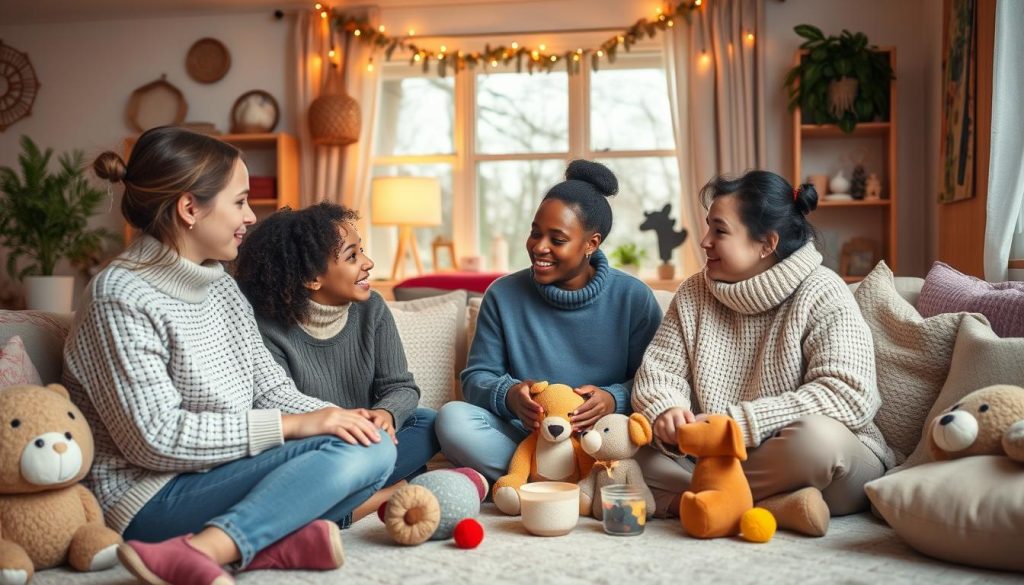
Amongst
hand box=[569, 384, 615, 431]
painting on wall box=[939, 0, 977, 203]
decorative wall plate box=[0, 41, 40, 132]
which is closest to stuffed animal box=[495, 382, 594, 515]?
hand box=[569, 384, 615, 431]

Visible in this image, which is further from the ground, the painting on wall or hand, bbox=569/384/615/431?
the painting on wall

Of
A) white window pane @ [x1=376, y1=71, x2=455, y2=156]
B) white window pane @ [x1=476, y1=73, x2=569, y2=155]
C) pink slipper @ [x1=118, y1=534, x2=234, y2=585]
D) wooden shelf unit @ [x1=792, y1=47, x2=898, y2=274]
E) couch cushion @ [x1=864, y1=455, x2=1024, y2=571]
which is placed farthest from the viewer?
white window pane @ [x1=376, y1=71, x2=455, y2=156]

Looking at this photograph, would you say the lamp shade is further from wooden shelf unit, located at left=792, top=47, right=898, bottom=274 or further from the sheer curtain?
the sheer curtain

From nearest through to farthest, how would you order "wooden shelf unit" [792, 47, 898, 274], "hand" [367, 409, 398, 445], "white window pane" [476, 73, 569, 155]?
"hand" [367, 409, 398, 445] → "wooden shelf unit" [792, 47, 898, 274] → "white window pane" [476, 73, 569, 155]

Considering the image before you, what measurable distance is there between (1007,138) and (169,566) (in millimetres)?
3277

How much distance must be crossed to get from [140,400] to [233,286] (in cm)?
40

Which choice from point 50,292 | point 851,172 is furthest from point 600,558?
point 50,292

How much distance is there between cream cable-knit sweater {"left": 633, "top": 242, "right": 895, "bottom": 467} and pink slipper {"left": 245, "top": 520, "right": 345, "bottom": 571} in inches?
30.8

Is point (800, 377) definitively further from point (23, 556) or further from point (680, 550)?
point (23, 556)

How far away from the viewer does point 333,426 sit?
1.84m

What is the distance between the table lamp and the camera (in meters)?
5.57

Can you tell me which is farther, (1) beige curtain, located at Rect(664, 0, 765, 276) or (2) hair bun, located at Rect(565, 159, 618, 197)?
(1) beige curtain, located at Rect(664, 0, 765, 276)

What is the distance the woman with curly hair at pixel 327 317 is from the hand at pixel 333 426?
258 mm

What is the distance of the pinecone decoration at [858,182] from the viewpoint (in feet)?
17.3
